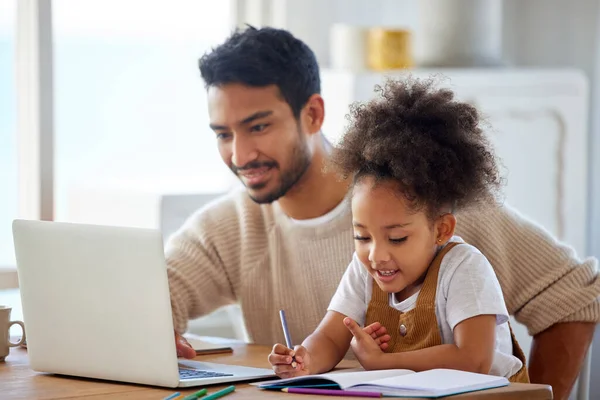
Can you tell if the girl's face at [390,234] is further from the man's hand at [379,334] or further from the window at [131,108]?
the window at [131,108]

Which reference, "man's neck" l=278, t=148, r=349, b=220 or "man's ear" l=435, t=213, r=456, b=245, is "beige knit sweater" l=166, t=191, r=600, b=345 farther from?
"man's ear" l=435, t=213, r=456, b=245

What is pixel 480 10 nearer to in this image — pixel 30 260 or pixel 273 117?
pixel 273 117

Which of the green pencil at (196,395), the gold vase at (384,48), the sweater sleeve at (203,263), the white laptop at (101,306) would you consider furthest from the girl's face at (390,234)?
the gold vase at (384,48)

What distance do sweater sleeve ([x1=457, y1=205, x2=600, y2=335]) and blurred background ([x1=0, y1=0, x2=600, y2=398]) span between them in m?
0.85

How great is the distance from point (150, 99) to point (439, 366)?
69.7 inches

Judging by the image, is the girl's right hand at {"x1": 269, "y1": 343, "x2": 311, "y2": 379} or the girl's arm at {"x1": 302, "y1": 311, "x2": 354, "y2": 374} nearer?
the girl's right hand at {"x1": 269, "y1": 343, "x2": 311, "y2": 379}

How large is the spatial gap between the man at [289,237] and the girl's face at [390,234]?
355 mm

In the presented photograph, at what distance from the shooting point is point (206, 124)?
3.16 m

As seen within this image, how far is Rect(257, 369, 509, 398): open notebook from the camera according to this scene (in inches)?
53.1

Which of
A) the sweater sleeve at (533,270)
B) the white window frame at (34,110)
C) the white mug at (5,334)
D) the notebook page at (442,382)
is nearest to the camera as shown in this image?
the notebook page at (442,382)

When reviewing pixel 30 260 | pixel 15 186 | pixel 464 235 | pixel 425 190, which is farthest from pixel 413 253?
pixel 15 186

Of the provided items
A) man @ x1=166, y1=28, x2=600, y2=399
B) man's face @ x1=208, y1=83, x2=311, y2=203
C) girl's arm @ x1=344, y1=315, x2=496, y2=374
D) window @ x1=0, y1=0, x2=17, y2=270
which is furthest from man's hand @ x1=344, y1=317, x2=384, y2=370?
window @ x1=0, y1=0, x2=17, y2=270

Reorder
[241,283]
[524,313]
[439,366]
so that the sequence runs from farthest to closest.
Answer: [241,283], [524,313], [439,366]

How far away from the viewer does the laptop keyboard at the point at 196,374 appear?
4.94 feet
